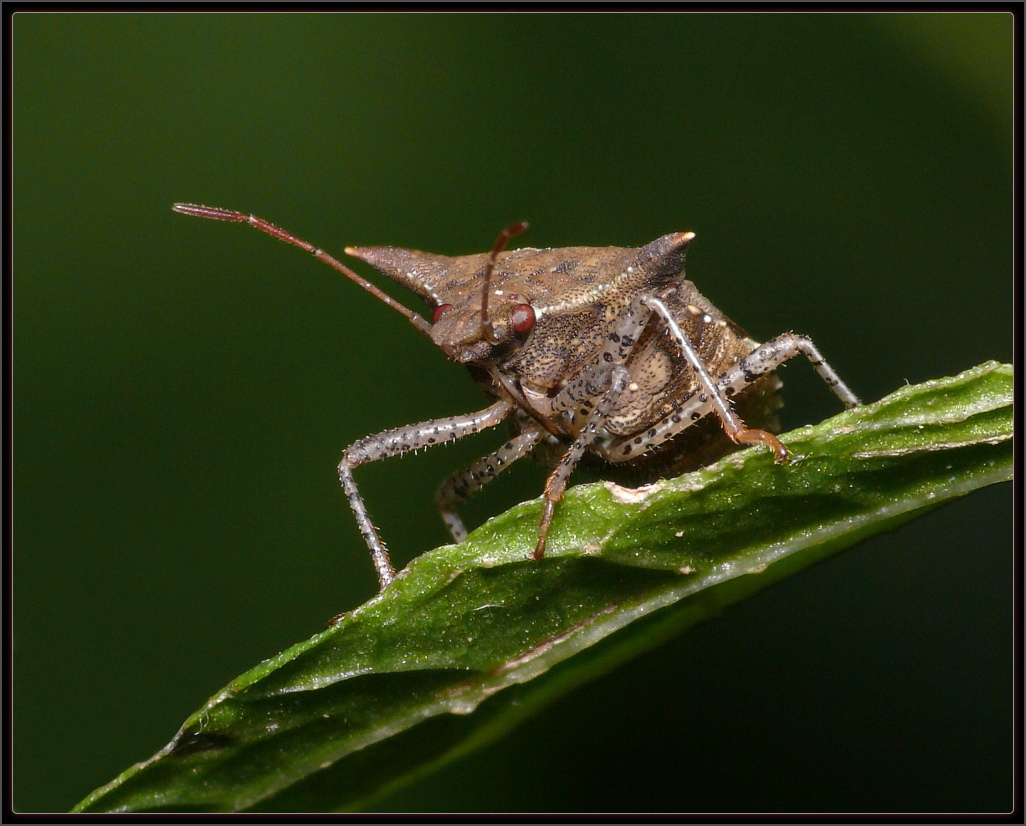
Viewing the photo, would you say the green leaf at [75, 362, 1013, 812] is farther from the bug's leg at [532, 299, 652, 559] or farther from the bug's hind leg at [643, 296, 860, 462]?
the bug's leg at [532, 299, 652, 559]

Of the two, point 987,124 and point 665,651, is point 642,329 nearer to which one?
point 665,651

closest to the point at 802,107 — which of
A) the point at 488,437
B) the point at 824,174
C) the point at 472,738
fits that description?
the point at 824,174

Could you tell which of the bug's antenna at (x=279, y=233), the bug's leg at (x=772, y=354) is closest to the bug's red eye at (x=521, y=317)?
the bug's antenna at (x=279, y=233)

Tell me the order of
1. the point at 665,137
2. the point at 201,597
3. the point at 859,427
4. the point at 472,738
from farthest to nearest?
Answer: the point at 665,137 → the point at 201,597 → the point at 472,738 → the point at 859,427

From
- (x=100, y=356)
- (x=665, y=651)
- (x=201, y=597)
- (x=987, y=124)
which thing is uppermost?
(x=100, y=356)

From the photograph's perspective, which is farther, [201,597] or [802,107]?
[802,107]

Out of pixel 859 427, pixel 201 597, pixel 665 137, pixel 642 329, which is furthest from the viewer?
pixel 665 137

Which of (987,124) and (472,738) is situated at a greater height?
(987,124)
